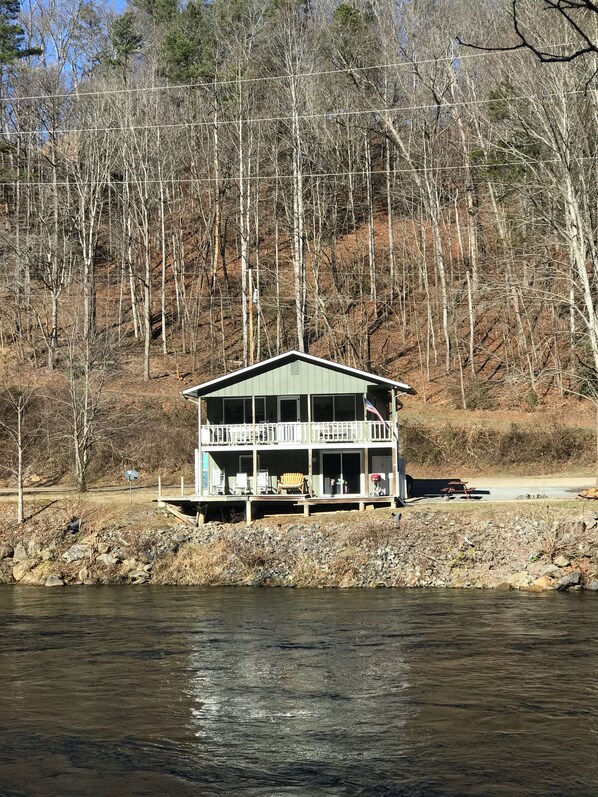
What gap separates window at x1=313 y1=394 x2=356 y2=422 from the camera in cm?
3931

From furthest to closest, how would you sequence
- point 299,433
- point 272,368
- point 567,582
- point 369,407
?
point 272,368, point 299,433, point 369,407, point 567,582

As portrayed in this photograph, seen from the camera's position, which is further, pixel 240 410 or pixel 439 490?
pixel 439 490

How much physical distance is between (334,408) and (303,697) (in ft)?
73.1

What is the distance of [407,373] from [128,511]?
88.4 ft

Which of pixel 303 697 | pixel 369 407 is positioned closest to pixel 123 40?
pixel 369 407

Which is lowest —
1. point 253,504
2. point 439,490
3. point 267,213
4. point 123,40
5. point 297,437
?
point 253,504

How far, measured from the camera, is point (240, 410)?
131 ft

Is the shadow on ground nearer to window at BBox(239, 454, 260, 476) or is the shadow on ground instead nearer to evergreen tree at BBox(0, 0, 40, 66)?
window at BBox(239, 454, 260, 476)

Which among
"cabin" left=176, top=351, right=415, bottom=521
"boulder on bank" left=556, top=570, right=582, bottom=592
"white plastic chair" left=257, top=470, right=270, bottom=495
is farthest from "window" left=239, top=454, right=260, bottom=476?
"boulder on bank" left=556, top=570, right=582, bottom=592

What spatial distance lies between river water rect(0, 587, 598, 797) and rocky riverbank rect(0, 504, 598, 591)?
8.30ft

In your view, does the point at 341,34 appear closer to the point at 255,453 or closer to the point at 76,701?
the point at 255,453

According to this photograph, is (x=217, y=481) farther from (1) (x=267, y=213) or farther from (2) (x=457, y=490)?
(1) (x=267, y=213)

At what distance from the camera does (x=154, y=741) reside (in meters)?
15.1

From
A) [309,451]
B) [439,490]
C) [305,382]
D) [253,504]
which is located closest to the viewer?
→ [309,451]
